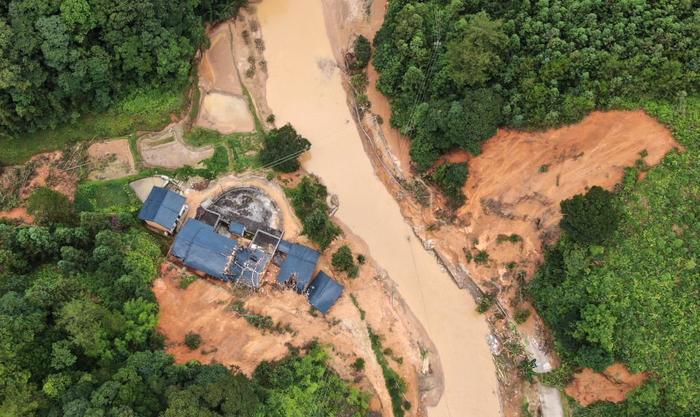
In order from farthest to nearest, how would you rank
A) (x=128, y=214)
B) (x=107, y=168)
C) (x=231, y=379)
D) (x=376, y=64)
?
(x=376, y=64), (x=107, y=168), (x=128, y=214), (x=231, y=379)

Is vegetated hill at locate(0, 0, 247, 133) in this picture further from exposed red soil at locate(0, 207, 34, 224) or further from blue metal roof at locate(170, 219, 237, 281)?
blue metal roof at locate(170, 219, 237, 281)

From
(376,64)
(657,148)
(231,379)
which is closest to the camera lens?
(231,379)

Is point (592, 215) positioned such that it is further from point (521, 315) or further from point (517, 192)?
point (521, 315)

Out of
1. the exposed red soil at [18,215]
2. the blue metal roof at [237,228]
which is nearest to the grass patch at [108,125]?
the exposed red soil at [18,215]

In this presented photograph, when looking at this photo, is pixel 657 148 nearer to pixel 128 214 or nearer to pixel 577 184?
pixel 577 184

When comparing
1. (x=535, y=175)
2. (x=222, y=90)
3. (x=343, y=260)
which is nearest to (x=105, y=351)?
(x=343, y=260)

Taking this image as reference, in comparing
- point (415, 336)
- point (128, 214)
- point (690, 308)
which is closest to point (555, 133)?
point (690, 308)

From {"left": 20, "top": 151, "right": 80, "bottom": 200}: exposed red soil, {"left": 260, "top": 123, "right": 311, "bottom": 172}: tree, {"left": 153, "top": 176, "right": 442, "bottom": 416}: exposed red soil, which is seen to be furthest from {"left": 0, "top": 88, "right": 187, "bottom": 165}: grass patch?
{"left": 260, "top": 123, "right": 311, "bottom": 172}: tree
